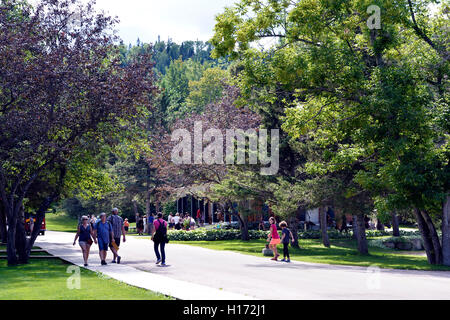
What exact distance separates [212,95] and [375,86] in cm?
7354

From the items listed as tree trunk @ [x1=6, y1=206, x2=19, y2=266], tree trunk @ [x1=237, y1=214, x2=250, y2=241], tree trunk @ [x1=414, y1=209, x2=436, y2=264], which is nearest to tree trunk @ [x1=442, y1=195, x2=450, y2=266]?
tree trunk @ [x1=414, y1=209, x2=436, y2=264]

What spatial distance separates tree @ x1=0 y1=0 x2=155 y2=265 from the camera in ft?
64.8

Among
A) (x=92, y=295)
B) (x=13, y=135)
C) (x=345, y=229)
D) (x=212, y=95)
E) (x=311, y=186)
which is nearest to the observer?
(x=92, y=295)

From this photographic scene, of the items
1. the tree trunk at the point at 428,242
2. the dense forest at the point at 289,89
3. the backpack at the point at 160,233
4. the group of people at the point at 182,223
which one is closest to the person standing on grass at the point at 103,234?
the backpack at the point at 160,233

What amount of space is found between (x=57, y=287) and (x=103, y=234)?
610 cm

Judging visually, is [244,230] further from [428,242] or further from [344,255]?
[428,242]

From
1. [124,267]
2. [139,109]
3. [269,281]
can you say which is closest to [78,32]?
[139,109]

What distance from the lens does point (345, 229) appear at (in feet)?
155

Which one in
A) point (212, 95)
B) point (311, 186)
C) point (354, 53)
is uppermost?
Result: point (212, 95)

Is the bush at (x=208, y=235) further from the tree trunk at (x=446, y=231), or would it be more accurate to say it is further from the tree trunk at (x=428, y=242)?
the tree trunk at (x=446, y=231)

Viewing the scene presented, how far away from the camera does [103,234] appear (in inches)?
769

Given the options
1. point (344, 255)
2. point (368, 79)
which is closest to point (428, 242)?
point (344, 255)

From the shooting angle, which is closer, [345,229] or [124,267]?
[124,267]

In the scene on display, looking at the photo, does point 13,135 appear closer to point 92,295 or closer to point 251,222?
point 92,295
